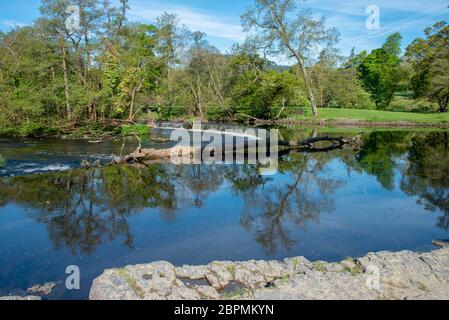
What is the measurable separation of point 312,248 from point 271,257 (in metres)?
1.27

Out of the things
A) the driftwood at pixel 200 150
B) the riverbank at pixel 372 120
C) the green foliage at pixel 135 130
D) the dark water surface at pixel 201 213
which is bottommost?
the dark water surface at pixel 201 213

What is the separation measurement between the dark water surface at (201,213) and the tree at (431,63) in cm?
3363

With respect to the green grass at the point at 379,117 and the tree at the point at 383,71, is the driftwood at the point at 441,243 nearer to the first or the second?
the green grass at the point at 379,117

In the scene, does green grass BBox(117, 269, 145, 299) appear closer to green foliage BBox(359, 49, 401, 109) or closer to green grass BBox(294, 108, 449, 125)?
green grass BBox(294, 108, 449, 125)

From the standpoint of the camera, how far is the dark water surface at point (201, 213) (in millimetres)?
8377

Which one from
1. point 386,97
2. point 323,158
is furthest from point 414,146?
point 386,97

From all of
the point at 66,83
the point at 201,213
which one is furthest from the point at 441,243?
the point at 66,83

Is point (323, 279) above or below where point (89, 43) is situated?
below

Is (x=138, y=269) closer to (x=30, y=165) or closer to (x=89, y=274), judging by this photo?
(x=89, y=274)

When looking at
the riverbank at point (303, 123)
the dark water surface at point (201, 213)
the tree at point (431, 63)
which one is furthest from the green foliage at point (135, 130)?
the tree at point (431, 63)

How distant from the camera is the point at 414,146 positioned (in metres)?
27.0

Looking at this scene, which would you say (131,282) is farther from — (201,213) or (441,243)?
(441,243)

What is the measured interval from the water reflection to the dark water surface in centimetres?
4

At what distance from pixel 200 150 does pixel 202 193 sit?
834cm
